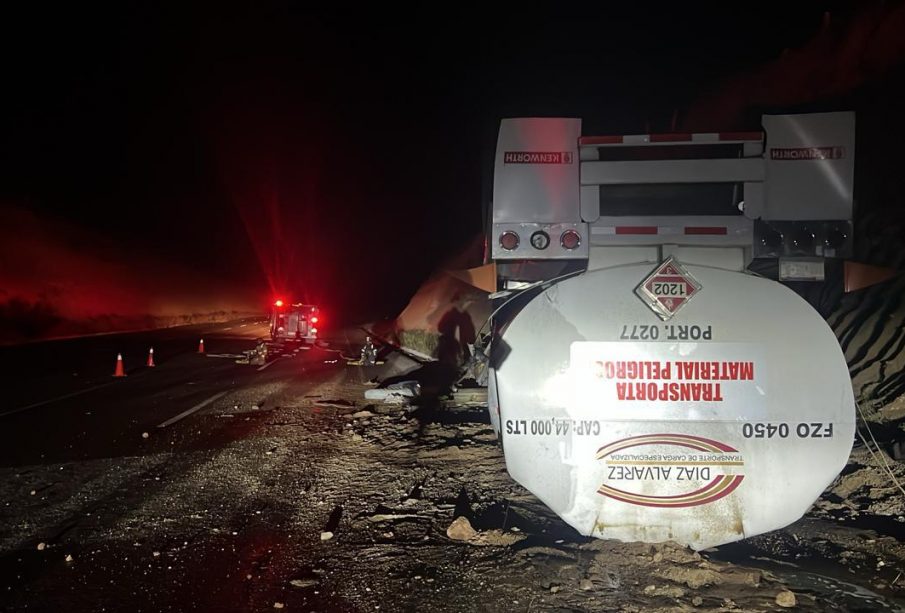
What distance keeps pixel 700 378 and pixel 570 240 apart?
132cm

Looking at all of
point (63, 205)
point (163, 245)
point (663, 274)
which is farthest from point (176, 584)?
point (163, 245)

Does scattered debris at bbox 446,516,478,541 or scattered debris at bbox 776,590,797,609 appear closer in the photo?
scattered debris at bbox 776,590,797,609

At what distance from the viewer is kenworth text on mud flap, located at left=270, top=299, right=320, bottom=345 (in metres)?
21.9

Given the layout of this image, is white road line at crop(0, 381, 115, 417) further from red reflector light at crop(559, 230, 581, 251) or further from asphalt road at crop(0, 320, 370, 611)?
red reflector light at crop(559, 230, 581, 251)

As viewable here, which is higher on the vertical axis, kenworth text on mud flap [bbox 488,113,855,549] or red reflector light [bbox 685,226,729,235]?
red reflector light [bbox 685,226,729,235]

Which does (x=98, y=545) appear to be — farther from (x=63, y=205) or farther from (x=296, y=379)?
(x=63, y=205)

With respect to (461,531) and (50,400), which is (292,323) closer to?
(50,400)

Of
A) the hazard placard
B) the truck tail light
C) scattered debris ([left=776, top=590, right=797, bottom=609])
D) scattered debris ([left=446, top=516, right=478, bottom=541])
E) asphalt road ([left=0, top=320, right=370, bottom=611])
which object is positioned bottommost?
asphalt road ([left=0, top=320, right=370, bottom=611])

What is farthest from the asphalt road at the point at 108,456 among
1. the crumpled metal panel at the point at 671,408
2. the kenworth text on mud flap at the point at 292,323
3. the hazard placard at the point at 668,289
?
the kenworth text on mud flap at the point at 292,323

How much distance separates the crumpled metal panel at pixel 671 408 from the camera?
388 centimetres

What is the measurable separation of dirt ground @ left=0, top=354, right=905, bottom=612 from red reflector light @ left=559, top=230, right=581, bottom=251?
2146 millimetres

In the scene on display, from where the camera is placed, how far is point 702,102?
1892 centimetres

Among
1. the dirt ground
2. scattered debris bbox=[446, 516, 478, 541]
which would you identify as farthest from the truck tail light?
scattered debris bbox=[446, 516, 478, 541]

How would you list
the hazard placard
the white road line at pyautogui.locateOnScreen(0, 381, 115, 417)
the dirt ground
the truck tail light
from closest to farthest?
the dirt ground < the hazard placard < the truck tail light < the white road line at pyautogui.locateOnScreen(0, 381, 115, 417)
